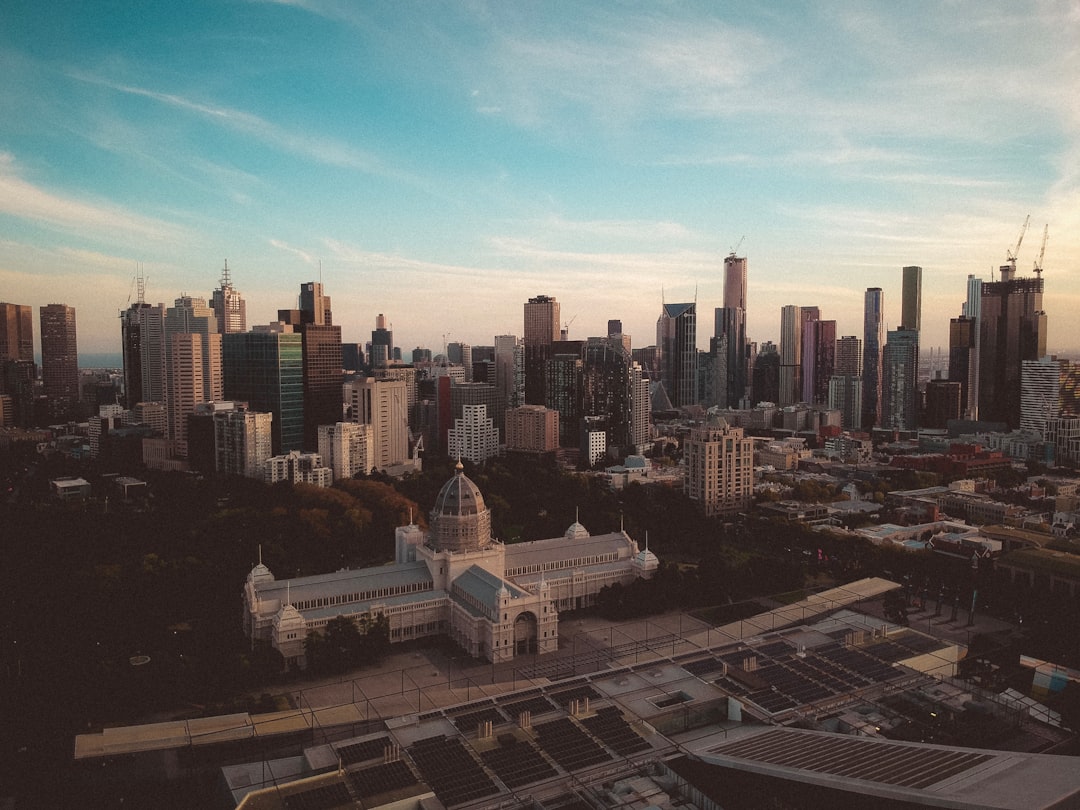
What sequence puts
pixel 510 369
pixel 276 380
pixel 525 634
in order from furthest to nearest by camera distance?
pixel 510 369 < pixel 276 380 < pixel 525 634

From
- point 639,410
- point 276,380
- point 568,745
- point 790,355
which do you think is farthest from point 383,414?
point 790,355

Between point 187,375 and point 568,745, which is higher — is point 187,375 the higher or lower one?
the higher one

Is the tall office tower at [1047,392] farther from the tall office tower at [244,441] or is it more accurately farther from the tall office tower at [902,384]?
the tall office tower at [244,441]

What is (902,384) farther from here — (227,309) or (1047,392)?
(227,309)

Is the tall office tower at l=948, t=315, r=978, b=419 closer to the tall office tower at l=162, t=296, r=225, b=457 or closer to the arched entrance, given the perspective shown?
the tall office tower at l=162, t=296, r=225, b=457

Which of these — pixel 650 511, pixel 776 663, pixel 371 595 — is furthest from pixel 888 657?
pixel 650 511

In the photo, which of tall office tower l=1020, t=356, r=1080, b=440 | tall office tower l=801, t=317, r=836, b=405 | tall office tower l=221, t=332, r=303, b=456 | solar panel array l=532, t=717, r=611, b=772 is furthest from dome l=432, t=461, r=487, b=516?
tall office tower l=801, t=317, r=836, b=405
